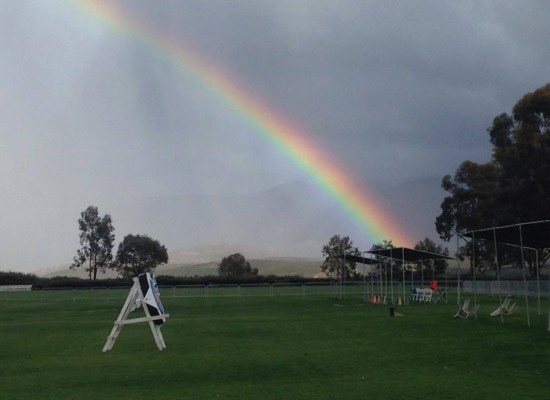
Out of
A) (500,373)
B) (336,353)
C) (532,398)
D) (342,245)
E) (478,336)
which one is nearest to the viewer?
(532,398)

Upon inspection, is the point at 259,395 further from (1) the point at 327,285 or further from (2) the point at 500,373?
(1) the point at 327,285

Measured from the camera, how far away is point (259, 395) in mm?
9484

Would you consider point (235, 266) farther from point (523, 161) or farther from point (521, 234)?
point (521, 234)

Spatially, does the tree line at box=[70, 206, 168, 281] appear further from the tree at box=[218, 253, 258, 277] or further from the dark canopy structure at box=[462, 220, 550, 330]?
the dark canopy structure at box=[462, 220, 550, 330]

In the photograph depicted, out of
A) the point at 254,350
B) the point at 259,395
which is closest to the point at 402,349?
the point at 254,350

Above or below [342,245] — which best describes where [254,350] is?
below

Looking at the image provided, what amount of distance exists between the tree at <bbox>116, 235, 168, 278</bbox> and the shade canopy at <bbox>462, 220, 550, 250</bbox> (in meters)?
121

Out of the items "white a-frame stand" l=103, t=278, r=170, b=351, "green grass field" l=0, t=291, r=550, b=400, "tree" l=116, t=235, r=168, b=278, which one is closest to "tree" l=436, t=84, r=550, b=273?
"green grass field" l=0, t=291, r=550, b=400

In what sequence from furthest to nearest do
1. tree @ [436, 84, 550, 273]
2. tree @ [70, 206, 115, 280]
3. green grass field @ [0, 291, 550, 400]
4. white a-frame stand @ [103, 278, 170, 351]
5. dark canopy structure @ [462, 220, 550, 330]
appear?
tree @ [70, 206, 115, 280] → tree @ [436, 84, 550, 273] → dark canopy structure @ [462, 220, 550, 330] → white a-frame stand @ [103, 278, 170, 351] → green grass field @ [0, 291, 550, 400]

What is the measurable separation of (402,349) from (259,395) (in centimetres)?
610

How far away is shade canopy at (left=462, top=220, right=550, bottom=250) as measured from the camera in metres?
22.4

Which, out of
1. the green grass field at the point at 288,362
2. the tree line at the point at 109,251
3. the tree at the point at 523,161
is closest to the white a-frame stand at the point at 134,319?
the green grass field at the point at 288,362

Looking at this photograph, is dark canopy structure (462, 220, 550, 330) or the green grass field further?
dark canopy structure (462, 220, 550, 330)

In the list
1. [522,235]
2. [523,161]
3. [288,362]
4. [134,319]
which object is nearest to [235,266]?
[523,161]
